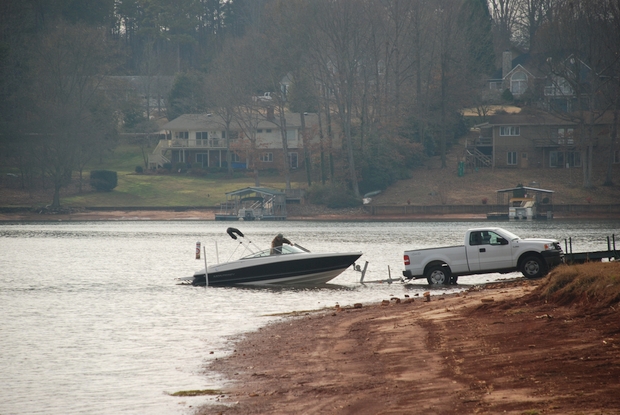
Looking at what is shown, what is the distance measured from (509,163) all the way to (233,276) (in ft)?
234

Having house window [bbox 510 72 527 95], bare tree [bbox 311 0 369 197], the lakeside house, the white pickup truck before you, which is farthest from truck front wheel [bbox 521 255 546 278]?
house window [bbox 510 72 527 95]

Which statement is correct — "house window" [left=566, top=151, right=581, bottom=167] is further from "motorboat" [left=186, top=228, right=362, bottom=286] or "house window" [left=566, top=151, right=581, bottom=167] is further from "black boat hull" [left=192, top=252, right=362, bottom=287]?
"black boat hull" [left=192, top=252, right=362, bottom=287]

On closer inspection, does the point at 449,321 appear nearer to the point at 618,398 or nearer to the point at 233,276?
the point at 618,398

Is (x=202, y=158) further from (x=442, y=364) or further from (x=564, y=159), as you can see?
(x=442, y=364)

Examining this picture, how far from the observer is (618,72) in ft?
293

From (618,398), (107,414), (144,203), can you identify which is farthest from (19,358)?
(144,203)

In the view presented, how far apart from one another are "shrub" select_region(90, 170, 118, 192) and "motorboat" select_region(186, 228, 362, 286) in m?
68.1

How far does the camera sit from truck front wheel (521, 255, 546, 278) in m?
29.2

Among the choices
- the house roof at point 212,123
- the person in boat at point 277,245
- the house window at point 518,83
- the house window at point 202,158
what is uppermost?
the house window at point 518,83

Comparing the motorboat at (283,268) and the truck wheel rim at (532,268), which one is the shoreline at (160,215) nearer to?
the motorboat at (283,268)

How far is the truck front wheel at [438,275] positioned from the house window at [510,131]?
71808 mm

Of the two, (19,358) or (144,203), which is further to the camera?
(144,203)

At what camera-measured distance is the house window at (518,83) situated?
4857 inches

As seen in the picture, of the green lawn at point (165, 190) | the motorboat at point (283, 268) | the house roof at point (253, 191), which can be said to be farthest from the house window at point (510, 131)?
the motorboat at point (283, 268)
